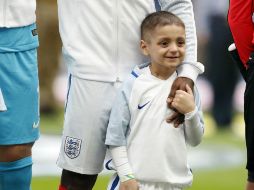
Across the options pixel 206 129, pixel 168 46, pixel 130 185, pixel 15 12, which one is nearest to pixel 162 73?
pixel 168 46

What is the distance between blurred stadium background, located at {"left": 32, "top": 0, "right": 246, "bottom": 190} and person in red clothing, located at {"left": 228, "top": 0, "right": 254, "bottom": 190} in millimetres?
3728

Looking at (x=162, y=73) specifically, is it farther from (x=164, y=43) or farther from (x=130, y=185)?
(x=130, y=185)

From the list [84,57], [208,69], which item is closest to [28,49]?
[84,57]

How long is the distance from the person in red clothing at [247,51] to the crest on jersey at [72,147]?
3.50 feet

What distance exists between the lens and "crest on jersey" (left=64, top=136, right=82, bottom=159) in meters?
7.36

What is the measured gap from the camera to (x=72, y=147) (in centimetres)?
739

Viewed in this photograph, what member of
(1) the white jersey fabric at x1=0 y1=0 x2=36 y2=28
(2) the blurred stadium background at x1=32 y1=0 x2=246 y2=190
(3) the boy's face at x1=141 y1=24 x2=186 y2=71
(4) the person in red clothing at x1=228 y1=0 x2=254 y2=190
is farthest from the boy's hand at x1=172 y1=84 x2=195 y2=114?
(2) the blurred stadium background at x1=32 y1=0 x2=246 y2=190

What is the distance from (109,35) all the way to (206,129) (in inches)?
375

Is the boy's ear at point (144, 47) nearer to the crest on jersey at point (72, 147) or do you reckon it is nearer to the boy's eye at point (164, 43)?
the boy's eye at point (164, 43)

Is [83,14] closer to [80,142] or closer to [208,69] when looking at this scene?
[80,142]

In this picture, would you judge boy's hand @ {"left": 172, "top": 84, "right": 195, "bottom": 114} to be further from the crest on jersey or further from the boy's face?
the crest on jersey

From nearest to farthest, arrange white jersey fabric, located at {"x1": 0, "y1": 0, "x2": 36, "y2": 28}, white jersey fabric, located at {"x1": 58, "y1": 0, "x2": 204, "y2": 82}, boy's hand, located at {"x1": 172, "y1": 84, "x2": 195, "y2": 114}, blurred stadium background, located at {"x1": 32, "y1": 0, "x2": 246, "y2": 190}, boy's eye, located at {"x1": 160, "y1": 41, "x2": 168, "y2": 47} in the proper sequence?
boy's hand, located at {"x1": 172, "y1": 84, "x2": 195, "y2": 114}
boy's eye, located at {"x1": 160, "y1": 41, "x2": 168, "y2": 47}
white jersey fabric, located at {"x1": 58, "y1": 0, "x2": 204, "y2": 82}
white jersey fabric, located at {"x1": 0, "y1": 0, "x2": 36, "y2": 28}
blurred stadium background, located at {"x1": 32, "y1": 0, "x2": 246, "y2": 190}

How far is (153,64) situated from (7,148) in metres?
1.13

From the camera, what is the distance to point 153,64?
7281 millimetres
